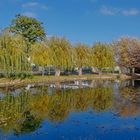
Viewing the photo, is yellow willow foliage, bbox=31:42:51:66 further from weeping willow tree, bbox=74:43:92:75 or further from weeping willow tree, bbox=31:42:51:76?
weeping willow tree, bbox=74:43:92:75

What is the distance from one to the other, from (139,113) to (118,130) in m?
6.41

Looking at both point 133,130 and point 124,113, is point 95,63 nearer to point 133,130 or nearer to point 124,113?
point 124,113

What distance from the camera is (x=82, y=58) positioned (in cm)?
8319

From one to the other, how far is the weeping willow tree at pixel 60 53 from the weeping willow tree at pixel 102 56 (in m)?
9.93

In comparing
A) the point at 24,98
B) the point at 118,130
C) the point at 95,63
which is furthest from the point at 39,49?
the point at 118,130

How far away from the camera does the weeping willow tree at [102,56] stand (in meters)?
85.9

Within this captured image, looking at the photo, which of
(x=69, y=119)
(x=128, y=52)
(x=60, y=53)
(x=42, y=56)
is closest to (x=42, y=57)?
(x=42, y=56)

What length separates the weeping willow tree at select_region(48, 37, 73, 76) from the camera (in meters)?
73.8

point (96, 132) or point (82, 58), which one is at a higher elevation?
point (82, 58)

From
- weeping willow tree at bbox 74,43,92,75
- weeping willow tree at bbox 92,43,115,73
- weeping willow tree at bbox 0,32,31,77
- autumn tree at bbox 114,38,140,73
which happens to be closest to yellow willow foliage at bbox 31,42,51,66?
weeping willow tree at bbox 74,43,92,75

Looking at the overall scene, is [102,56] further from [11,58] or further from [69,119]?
[69,119]

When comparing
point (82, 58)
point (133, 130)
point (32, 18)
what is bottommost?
point (133, 130)

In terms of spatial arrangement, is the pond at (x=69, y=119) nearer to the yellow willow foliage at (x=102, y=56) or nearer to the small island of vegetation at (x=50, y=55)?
the small island of vegetation at (x=50, y=55)

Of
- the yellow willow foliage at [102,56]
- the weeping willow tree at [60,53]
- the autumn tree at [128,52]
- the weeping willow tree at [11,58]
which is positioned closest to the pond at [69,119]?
the weeping willow tree at [11,58]
